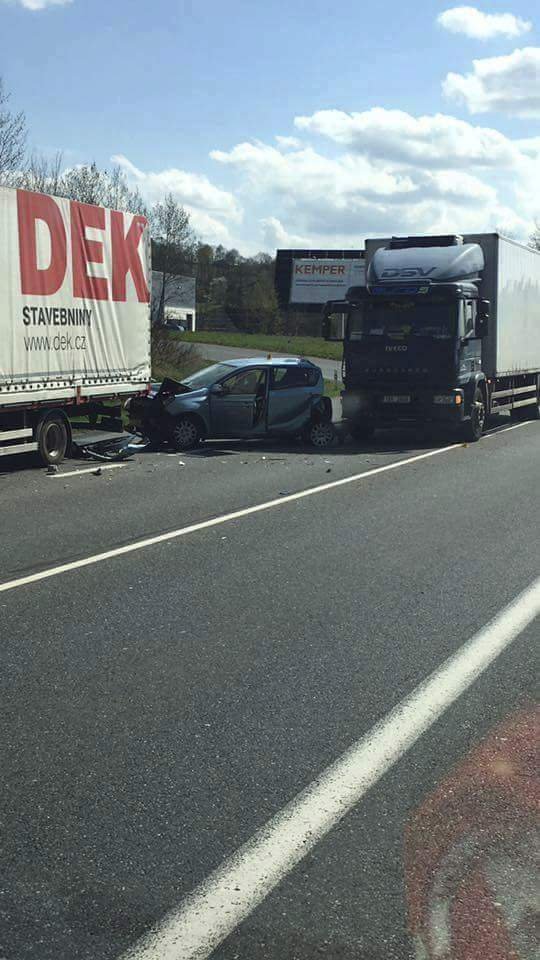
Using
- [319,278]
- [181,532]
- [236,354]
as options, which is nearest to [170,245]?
[236,354]

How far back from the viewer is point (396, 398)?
66.6ft

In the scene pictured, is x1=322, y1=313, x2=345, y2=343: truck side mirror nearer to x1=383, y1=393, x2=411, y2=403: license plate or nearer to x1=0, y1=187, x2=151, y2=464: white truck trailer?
x1=383, y1=393, x2=411, y2=403: license plate

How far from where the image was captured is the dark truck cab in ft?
64.6

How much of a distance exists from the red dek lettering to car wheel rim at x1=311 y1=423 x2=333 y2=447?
151 inches

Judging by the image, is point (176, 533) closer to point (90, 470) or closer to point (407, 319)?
point (90, 470)

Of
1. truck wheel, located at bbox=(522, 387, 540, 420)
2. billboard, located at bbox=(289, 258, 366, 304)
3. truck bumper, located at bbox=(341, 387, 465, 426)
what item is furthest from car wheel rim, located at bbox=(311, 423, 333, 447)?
billboard, located at bbox=(289, 258, 366, 304)

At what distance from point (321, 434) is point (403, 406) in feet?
6.00

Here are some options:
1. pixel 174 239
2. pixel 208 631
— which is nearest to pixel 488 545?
pixel 208 631

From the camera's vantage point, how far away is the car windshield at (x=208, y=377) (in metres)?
18.5

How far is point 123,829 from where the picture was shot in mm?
4043

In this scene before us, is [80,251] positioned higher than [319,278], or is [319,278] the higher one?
[319,278]

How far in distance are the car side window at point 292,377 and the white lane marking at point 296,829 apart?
12881mm

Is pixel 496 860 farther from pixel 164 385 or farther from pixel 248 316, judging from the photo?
pixel 248 316

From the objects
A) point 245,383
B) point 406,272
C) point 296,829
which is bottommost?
point 296,829
